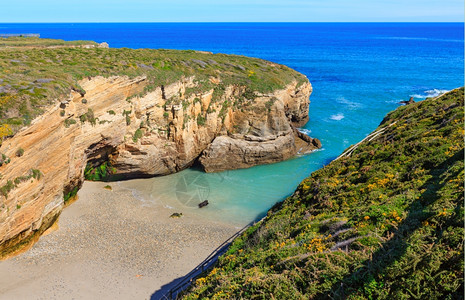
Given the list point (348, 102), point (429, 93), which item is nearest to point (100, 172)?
point (348, 102)

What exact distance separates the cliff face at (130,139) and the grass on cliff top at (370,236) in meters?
13.7

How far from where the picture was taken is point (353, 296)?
8422 millimetres

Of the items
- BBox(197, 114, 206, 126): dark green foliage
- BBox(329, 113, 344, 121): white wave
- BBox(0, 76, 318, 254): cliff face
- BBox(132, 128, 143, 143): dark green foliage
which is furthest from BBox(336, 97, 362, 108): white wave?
BBox(132, 128, 143, 143): dark green foliage

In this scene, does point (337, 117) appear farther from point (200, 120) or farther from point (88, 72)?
point (88, 72)

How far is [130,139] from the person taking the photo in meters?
30.9

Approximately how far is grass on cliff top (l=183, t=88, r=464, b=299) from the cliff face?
1367 centimetres

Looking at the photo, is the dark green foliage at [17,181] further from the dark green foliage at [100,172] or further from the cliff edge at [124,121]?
the dark green foliage at [100,172]

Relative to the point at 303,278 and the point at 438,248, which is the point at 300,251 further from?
the point at 438,248

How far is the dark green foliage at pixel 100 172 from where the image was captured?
3084 cm

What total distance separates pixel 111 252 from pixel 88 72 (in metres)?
14.5

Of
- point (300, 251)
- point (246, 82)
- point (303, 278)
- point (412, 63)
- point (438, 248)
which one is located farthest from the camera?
point (412, 63)

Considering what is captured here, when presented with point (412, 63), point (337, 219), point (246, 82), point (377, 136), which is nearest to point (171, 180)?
point (246, 82)

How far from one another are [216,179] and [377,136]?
16367mm

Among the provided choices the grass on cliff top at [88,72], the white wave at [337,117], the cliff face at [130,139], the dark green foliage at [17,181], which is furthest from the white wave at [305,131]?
the dark green foliage at [17,181]
